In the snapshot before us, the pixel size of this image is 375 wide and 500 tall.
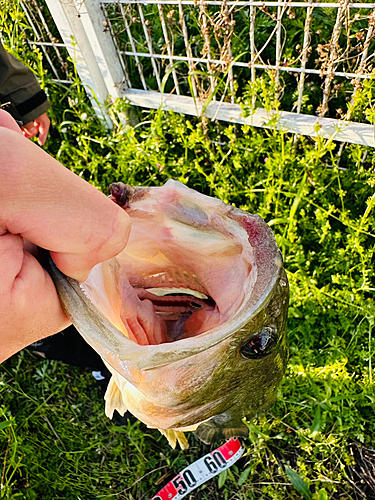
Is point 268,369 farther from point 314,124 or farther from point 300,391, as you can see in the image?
point 314,124

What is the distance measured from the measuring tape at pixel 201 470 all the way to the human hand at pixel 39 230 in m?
1.67

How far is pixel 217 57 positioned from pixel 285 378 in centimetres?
214

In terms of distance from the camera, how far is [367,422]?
246cm

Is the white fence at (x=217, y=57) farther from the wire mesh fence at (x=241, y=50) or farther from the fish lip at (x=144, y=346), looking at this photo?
the fish lip at (x=144, y=346)

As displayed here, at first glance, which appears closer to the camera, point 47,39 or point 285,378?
point 285,378

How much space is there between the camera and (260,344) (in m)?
1.26

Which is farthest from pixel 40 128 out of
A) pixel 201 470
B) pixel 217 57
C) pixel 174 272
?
pixel 201 470

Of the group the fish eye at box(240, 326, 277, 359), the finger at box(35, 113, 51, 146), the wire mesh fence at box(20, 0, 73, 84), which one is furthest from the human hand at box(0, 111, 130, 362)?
the wire mesh fence at box(20, 0, 73, 84)

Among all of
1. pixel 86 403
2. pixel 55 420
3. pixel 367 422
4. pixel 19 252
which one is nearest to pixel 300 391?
pixel 367 422

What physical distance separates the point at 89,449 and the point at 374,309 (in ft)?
6.16

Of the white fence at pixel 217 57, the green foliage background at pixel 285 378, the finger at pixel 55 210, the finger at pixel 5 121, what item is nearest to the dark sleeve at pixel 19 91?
the white fence at pixel 217 57

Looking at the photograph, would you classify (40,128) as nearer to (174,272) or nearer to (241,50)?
(241,50)

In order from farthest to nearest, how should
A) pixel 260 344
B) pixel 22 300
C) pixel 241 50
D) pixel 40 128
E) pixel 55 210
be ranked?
pixel 40 128 < pixel 241 50 < pixel 260 344 < pixel 22 300 < pixel 55 210

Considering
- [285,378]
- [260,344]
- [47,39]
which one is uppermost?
[260,344]
